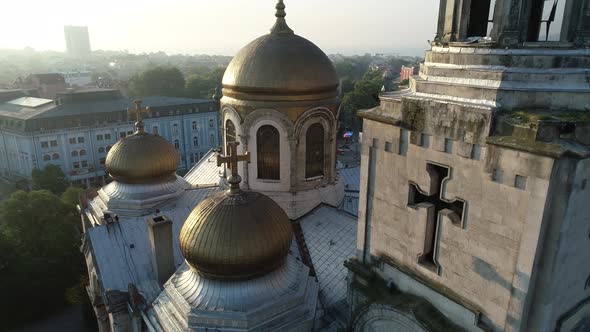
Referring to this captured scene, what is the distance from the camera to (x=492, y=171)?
7.00m

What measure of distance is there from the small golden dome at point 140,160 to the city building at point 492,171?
13.0 metres

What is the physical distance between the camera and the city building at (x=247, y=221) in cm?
1189

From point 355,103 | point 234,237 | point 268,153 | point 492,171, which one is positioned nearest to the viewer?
point 492,171

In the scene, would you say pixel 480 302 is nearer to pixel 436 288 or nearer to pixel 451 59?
pixel 436 288

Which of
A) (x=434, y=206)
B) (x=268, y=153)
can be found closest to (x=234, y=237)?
(x=268, y=153)

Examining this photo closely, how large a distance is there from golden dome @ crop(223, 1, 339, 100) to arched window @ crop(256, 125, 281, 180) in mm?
1444

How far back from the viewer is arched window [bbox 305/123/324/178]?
1661 cm

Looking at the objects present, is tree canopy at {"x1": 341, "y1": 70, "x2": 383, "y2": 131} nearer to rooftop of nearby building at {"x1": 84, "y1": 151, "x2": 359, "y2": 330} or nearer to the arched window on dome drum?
the arched window on dome drum

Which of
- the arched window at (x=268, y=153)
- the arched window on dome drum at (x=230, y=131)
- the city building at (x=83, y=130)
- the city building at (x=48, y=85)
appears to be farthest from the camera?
the city building at (x=48, y=85)

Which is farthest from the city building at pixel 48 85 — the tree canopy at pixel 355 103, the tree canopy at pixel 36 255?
the tree canopy at pixel 36 255

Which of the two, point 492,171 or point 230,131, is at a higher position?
point 492,171

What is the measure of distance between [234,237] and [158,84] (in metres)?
82.9

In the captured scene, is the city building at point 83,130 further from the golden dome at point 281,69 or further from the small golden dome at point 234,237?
the small golden dome at point 234,237

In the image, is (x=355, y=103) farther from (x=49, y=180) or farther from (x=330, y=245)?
(x=330, y=245)
